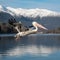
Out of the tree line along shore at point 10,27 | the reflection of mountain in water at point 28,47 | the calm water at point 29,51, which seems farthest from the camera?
the reflection of mountain in water at point 28,47

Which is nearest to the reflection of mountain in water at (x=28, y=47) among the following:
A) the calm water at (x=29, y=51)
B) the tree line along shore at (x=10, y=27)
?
the calm water at (x=29, y=51)

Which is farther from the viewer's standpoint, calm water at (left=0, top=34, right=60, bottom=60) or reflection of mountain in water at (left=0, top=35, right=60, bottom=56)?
reflection of mountain in water at (left=0, top=35, right=60, bottom=56)

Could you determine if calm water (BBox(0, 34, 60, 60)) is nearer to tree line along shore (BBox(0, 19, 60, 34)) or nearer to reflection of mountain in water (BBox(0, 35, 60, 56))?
reflection of mountain in water (BBox(0, 35, 60, 56))

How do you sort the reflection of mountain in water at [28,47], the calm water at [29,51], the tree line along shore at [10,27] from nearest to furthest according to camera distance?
1. the tree line along shore at [10,27]
2. the calm water at [29,51]
3. the reflection of mountain in water at [28,47]

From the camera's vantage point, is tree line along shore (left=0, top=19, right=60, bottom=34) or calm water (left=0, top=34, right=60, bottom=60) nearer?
tree line along shore (left=0, top=19, right=60, bottom=34)

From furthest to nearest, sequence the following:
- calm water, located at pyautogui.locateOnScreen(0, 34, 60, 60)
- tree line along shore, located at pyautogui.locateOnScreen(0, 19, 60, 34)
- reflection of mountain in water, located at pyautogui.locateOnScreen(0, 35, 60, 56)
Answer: reflection of mountain in water, located at pyautogui.locateOnScreen(0, 35, 60, 56) < calm water, located at pyautogui.locateOnScreen(0, 34, 60, 60) < tree line along shore, located at pyautogui.locateOnScreen(0, 19, 60, 34)

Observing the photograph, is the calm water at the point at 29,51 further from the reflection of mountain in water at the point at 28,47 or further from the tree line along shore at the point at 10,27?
the tree line along shore at the point at 10,27

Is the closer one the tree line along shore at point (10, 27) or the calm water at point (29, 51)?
the tree line along shore at point (10, 27)

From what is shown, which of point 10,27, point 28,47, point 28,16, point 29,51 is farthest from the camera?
point 28,16

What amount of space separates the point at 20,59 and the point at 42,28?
16446 millimetres

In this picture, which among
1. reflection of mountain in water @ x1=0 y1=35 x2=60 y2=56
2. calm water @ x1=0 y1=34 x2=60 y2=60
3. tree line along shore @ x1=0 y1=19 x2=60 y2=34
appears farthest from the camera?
reflection of mountain in water @ x1=0 y1=35 x2=60 y2=56

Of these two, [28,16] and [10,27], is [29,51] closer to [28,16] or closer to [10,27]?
[10,27]

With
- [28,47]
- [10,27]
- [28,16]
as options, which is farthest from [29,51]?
[28,16]

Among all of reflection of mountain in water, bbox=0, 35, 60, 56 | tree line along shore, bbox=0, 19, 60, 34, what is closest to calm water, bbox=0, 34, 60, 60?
reflection of mountain in water, bbox=0, 35, 60, 56
